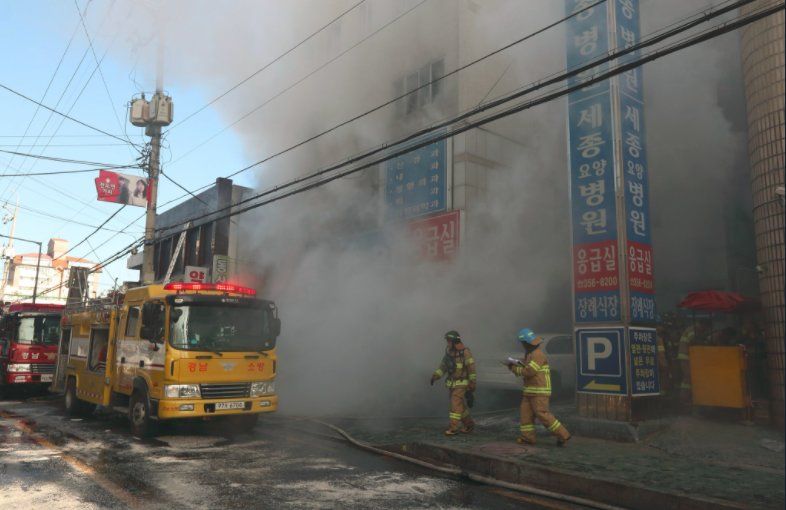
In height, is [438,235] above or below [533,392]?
above

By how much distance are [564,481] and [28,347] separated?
1157 cm

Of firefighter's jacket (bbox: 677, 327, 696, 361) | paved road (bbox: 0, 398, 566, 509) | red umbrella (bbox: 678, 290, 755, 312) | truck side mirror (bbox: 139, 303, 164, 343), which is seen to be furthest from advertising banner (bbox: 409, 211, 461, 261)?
truck side mirror (bbox: 139, 303, 164, 343)

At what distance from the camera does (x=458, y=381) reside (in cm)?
663

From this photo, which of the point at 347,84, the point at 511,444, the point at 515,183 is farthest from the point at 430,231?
the point at 511,444

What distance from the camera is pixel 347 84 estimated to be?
41.1 ft

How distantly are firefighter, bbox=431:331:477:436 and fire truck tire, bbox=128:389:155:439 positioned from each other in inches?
134

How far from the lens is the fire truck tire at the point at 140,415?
261 inches

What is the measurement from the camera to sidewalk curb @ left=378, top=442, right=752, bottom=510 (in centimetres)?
388

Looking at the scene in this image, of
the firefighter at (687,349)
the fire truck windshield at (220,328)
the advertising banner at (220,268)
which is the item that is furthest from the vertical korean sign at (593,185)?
the advertising banner at (220,268)

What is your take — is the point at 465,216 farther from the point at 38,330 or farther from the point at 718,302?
the point at 38,330

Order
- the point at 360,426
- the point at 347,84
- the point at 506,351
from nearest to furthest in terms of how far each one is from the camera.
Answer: the point at 360,426
the point at 506,351
the point at 347,84

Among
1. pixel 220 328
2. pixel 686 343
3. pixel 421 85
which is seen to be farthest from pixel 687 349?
pixel 421 85

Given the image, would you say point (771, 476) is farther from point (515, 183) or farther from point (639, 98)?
point (515, 183)

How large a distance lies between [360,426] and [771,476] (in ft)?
15.6
